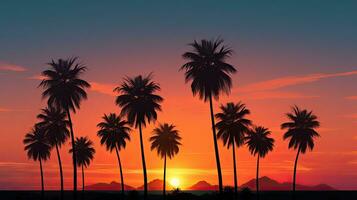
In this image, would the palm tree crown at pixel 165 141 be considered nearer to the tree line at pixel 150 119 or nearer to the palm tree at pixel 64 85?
the tree line at pixel 150 119

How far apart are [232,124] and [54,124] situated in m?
29.1

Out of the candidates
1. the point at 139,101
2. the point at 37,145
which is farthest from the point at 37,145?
the point at 139,101

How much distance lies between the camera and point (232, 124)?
272 ft

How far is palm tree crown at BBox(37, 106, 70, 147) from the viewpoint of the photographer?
84250 millimetres

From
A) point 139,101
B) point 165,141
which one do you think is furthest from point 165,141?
point 139,101

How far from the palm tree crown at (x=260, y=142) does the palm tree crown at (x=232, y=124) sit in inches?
875

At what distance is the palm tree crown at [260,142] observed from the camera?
346 ft

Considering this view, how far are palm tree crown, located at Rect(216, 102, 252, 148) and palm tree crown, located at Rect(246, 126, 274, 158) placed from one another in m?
22.2

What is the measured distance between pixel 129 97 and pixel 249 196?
28.6 metres

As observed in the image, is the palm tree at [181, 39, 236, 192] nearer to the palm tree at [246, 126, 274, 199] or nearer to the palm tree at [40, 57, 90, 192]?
the palm tree at [40, 57, 90, 192]

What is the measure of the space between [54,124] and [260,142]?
42739 mm

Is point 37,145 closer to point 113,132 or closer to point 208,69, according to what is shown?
point 113,132

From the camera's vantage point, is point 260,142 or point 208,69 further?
point 260,142

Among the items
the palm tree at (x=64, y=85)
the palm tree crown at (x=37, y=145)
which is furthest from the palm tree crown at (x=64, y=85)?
the palm tree crown at (x=37, y=145)
